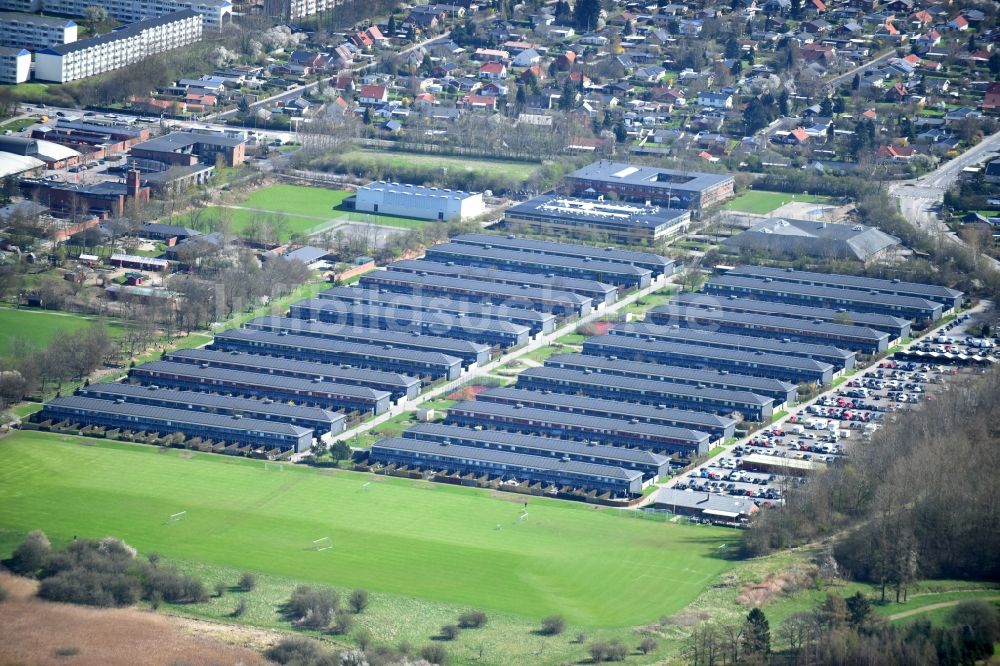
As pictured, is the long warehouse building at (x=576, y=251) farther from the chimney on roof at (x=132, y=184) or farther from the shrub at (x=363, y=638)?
the shrub at (x=363, y=638)

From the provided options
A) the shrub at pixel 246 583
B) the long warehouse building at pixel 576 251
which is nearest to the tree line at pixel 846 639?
the shrub at pixel 246 583

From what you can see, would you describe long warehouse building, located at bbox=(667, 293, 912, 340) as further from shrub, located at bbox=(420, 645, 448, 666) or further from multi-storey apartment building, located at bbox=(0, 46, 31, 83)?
multi-storey apartment building, located at bbox=(0, 46, 31, 83)

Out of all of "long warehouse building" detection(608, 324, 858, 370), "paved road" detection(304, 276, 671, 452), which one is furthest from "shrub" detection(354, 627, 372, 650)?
"long warehouse building" detection(608, 324, 858, 370)

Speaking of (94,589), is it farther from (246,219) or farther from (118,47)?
(118,47)

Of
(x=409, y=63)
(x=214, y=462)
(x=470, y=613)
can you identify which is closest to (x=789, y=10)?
(x=409, y=63)

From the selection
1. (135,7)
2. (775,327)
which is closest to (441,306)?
(775,327)
